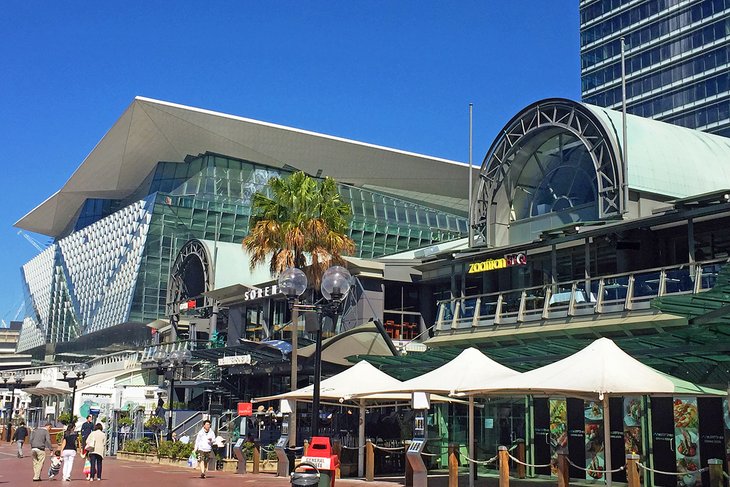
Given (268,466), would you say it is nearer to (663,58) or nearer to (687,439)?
(687,439)

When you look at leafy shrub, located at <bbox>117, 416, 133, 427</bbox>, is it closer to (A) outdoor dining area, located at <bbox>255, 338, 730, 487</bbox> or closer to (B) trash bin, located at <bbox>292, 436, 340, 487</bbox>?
(A) outdoor dining area, located at <bbox>255, 338, 730, 487</bbox>

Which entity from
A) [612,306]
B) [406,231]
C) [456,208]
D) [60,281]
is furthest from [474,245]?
[60,281]

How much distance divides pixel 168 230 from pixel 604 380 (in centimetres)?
6079

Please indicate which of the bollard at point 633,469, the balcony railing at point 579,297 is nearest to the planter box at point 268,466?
the balcony railing at point 579,297

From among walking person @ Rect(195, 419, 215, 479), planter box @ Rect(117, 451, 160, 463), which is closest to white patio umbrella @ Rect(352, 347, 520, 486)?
walking person @ Rect(195, 419, 215, 479)

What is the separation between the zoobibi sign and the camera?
30.2 m

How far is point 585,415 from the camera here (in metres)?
23.7

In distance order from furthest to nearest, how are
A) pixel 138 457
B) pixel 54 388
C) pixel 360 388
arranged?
pixel 54 388
pixel 138 457
pixel 360 388

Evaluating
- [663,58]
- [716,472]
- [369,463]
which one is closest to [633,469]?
[716,472]

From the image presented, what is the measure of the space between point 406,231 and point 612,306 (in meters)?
54.3

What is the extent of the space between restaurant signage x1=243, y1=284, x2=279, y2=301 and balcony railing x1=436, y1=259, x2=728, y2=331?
13.2 m

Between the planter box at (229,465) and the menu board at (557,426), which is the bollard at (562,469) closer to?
the menu board at (557,426)

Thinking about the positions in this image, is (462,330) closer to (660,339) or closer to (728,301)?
(660,339)

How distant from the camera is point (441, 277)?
3769cm
